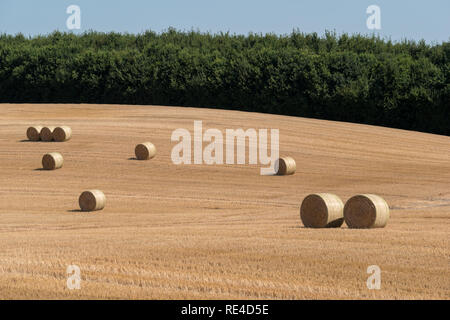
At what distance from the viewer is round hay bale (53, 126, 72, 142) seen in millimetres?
31077

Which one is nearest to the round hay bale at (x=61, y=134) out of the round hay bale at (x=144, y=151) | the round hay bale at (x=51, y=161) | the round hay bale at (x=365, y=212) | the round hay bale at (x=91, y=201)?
the round hay bale at (x=144, y=151)

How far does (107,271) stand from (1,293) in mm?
1601

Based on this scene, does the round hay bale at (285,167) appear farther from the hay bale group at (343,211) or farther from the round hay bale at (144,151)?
the hay bale group at (343,211)

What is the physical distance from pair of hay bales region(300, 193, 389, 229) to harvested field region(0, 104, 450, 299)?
364 millimetres

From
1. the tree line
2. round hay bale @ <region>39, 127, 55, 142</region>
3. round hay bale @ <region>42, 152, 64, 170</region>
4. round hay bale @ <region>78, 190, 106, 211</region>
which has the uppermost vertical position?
the tree line

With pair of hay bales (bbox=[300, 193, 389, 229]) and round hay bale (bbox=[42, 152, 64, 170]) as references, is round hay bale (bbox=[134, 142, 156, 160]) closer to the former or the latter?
round hay bale (bbox=[42, 152, 64, 170])

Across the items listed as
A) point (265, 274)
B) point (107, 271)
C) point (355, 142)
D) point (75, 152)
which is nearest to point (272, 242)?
point (265, 274)

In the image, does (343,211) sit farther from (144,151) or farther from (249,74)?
(249,74)

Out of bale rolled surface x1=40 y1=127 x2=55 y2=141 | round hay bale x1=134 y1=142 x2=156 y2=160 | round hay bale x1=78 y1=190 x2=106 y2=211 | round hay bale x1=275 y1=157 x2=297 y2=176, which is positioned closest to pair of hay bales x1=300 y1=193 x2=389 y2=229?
round hay bale x1=78 y1=190 x2=106 y2=211

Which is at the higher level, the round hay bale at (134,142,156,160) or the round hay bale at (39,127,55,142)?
the round hay bale at (39,127,55,142)

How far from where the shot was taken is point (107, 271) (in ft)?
34.6

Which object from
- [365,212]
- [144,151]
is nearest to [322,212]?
[365,212]

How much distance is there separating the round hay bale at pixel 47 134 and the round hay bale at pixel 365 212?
19.8 metres

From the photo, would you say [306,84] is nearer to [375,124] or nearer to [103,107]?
[375,124]
